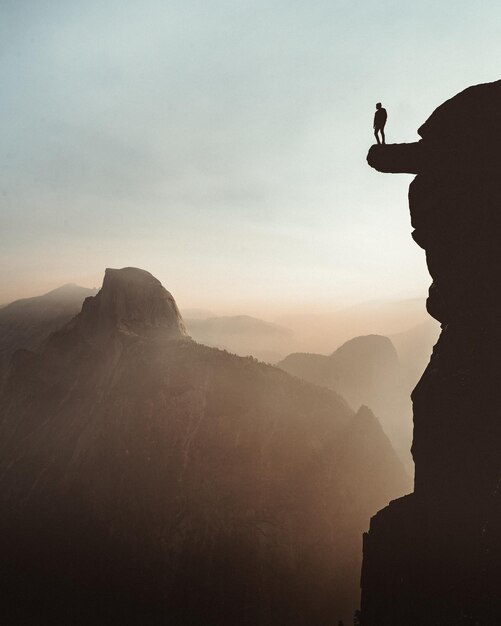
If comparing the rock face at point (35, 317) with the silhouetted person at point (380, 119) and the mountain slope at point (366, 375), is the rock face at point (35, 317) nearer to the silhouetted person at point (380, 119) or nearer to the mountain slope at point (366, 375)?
the mountain slope at point (366, 375)

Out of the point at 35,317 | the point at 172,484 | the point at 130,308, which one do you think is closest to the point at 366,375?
the point at 130,308

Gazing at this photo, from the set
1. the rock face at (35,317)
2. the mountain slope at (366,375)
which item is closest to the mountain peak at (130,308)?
the rock face at (35,317)

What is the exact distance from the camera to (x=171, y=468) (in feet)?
141

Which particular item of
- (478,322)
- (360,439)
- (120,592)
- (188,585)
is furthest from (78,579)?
(478,322)

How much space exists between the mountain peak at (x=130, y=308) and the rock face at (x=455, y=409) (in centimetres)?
4584

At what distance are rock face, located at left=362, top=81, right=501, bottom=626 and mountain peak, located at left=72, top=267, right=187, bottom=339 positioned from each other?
150ft

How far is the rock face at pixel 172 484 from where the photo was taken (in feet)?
119

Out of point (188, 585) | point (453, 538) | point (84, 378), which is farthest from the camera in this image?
point (84, 378)

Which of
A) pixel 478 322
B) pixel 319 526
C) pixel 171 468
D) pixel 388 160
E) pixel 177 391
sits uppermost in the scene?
pixel 388 160

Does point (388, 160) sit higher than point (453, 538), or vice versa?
point (388, 160)

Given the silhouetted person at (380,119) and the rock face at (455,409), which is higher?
the silhouetted person at (380,119)

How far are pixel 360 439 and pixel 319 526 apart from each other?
41.1 ft

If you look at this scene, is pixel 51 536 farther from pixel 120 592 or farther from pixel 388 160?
pixel 388 160

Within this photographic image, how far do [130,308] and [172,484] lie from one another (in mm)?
28402
